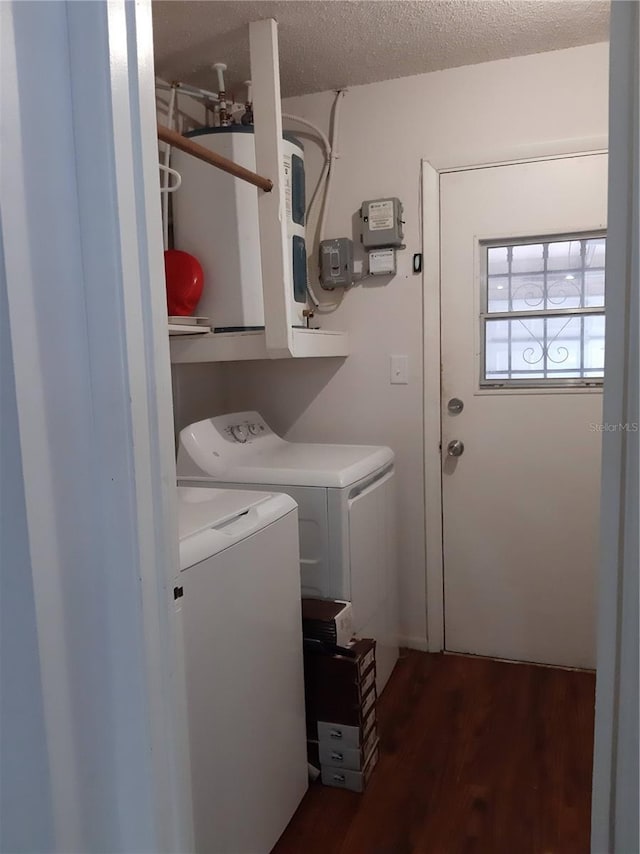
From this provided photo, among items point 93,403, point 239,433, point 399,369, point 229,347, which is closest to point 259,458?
point 239,433

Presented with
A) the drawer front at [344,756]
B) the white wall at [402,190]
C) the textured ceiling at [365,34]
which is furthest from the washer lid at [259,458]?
the textured ceiling at [365,34]

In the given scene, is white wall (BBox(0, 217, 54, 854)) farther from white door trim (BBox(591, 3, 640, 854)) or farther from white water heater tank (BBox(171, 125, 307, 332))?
white water heater tank (BBox(171, 125, 307, 332))

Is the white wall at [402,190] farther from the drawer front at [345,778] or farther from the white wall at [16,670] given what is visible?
the white wall at [16,670]

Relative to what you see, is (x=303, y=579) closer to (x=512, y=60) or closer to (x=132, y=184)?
(x=132, y=184)

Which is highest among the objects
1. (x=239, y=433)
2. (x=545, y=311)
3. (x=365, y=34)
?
(x=365, y=34)

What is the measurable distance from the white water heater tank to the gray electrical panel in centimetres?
42

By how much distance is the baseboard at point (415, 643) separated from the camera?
2.67 meters

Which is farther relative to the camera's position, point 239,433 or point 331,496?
point 239,433

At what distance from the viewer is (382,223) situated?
248cm

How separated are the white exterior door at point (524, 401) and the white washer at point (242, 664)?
108 centimetres

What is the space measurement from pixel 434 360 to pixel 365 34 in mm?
1170

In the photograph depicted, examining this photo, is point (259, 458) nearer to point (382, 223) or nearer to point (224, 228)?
point (224, 228)


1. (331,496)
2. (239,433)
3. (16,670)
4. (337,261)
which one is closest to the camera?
(16,670)

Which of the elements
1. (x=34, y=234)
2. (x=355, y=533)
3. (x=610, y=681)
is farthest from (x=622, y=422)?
(x=355, y=533)
